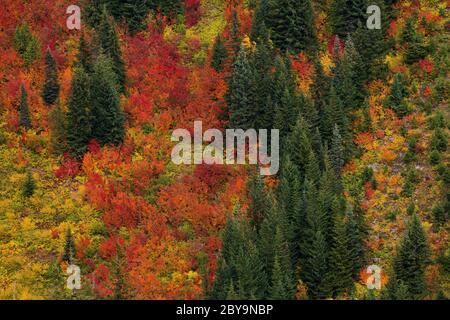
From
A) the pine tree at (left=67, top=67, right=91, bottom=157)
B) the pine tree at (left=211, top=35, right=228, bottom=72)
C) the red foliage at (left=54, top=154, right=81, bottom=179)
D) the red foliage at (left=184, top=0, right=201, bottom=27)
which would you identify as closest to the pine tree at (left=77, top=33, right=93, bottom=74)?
the pine tree at (left=67, top=67, right=91, bottom=157)

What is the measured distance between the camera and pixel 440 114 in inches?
1853

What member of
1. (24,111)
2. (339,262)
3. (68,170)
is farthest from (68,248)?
(339,262)

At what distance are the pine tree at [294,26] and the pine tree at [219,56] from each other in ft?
13.7

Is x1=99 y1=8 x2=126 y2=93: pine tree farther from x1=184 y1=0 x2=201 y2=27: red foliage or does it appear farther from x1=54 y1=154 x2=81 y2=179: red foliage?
x1=184 y1=0 x2=201 y2=27: red foliage

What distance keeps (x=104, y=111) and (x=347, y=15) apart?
2048 cm

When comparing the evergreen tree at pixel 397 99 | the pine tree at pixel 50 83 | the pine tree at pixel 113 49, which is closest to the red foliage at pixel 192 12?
the pine tree at pixel 113 49

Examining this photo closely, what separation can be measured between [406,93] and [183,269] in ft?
68.7

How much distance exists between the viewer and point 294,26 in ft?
181

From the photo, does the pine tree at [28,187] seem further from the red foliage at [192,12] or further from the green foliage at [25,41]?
the red foliage at [192,12]

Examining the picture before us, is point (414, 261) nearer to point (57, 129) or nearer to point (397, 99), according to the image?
point (397, 99)

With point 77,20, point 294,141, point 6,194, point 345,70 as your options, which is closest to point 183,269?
point 294,141

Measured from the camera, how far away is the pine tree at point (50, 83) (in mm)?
52812

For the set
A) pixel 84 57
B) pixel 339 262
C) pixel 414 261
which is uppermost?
pixel 84 57

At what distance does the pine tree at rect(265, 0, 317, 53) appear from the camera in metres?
55.2
